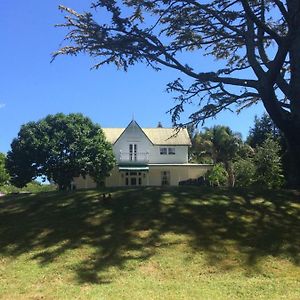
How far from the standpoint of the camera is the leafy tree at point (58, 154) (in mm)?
49844

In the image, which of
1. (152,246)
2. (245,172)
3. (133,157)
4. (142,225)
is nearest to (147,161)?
(133,157)

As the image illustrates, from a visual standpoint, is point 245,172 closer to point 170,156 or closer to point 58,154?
point 170,156

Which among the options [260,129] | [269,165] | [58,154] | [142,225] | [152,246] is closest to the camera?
[152,246]

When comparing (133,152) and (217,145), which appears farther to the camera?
(217,145)

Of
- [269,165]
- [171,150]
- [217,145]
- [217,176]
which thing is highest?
[217,145]

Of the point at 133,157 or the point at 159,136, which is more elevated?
the point at 159,136

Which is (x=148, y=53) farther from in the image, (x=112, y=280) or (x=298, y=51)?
(x=112, y=280)

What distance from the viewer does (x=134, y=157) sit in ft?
191

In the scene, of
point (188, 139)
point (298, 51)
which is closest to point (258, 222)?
point (298, 51)

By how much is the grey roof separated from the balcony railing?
1890mm

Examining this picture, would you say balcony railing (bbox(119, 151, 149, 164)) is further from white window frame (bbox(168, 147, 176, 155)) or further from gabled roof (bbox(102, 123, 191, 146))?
white window frame (bbox(168, 147, 176, 155))

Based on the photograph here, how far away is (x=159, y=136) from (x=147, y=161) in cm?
408

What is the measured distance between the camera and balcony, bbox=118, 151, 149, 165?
58.1 meters

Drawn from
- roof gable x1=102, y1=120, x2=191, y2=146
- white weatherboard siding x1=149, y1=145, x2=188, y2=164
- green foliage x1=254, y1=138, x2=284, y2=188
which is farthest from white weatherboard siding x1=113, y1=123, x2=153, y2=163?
green foliage x1=254, y1=138, x2=284, y2=188
